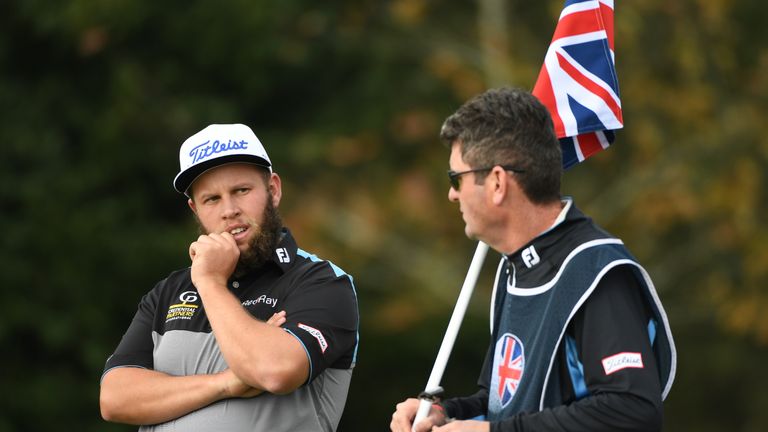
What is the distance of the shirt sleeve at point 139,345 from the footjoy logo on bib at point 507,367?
1.29 m

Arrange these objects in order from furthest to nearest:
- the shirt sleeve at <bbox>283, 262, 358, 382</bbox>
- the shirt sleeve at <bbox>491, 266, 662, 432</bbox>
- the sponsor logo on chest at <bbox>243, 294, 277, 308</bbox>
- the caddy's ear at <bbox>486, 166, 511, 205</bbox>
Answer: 1. the sponsor logo on chest at <bbox>243, 294, 277, 308</bbox>
2. the shirt sleeve at <bbox>283, 262, 358, 382</bbox>
3. the caddy's ear at <bbox>486, 166, 511, 205</bbox>
4. the shirt sleeve at <bbox>491, 266, 662, 432</bbox>

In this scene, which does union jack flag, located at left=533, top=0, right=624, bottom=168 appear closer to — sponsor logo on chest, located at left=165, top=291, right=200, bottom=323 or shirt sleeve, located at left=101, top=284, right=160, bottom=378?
sponsor logo on chest, located at left=165, top=291, right=200, bottom=323

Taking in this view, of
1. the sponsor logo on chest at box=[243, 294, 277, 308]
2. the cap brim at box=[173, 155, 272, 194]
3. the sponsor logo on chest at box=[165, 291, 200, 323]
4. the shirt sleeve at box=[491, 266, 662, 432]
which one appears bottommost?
the shirt sleeve at box=[491, 266, 662, 432]

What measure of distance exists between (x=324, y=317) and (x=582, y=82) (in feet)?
3.96

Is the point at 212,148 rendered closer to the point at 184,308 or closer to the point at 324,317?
the point at 184,308

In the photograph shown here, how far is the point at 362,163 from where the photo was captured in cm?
1648

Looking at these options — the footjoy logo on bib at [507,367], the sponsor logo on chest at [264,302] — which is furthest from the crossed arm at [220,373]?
the footjoy logo on bib at [507,367]

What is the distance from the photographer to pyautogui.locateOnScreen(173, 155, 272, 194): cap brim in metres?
4.38

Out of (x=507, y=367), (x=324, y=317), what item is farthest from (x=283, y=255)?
(x=507, y=367)

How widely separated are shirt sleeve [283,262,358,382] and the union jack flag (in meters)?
0.88

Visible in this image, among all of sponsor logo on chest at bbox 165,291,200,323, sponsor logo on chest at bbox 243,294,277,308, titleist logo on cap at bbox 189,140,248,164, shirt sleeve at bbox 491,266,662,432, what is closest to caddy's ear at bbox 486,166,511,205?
shirt sleeve at bbox 491,266,662,432

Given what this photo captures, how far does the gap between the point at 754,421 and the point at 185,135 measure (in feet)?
27.6

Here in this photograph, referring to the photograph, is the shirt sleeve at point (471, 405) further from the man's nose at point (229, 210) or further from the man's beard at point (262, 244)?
the man's nose at point (229, 210)

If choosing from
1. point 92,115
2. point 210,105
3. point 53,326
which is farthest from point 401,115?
point 53,326
